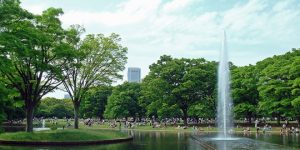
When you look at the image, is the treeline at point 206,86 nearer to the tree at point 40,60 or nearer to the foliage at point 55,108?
the tree at point 40,60

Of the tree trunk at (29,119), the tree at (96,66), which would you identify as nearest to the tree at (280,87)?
the tree at (96,66)

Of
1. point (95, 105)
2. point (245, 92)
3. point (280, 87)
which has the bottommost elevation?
point (95, 105)

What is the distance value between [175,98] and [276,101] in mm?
21132

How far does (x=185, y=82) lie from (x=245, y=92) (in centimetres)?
1184

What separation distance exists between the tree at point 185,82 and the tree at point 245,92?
5699 mm

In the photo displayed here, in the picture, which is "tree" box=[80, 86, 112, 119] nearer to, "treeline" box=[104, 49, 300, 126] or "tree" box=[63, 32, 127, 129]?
"treeline" box=[104, 49, 300, 126]

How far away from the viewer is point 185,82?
75.8 meters

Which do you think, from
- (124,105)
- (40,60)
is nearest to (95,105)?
(124,105)

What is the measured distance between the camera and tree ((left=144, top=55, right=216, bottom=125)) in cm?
7631

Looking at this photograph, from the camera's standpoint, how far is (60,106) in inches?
5482

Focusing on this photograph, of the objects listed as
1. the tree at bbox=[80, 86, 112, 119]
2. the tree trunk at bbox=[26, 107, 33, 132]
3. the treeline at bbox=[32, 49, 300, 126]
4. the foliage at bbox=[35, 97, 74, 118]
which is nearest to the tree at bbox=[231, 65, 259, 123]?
the treeline at bbox=[32, 49, 300, 126]

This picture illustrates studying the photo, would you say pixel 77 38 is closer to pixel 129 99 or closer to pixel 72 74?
pixel 72 74

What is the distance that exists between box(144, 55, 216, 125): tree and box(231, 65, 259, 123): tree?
5.70 m

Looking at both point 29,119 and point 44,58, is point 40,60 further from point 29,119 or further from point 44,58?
point 29,119
